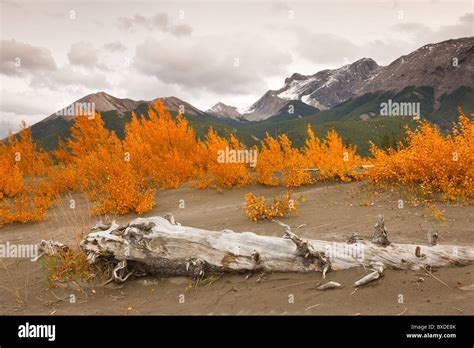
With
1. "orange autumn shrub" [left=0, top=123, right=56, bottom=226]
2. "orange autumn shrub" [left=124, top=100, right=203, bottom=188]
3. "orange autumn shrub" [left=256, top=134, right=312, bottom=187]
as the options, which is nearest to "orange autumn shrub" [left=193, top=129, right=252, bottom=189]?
"orange autumn shrub" [left=256, top=134, right=312, bottom=187]

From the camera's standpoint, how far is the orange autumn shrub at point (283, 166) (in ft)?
46.0

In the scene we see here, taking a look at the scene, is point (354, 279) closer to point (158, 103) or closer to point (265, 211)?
point (265, 211)

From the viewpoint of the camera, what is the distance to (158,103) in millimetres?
23500

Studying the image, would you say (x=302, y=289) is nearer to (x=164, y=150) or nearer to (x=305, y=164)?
(x=305, y=164)

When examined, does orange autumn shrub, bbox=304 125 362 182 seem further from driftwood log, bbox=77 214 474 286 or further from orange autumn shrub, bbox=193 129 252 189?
driftwood log, bbox=77 214 474 286

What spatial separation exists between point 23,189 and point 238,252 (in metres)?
15.5

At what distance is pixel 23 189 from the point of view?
54.1 feet

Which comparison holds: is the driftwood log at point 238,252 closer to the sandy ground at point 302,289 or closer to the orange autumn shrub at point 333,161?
the sandy ground at point 302,289

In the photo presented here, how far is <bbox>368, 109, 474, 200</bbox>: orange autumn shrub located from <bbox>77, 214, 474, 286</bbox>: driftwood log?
14.7 ft

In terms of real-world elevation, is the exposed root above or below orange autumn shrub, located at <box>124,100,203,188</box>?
below

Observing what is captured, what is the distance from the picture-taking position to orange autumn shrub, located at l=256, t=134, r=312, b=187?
14008 mm

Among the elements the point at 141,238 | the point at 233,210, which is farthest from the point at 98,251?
the point at 233,210

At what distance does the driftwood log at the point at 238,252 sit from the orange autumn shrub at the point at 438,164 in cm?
448

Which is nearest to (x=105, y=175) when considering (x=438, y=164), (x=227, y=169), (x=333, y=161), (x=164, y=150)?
(x=164, y=150)
